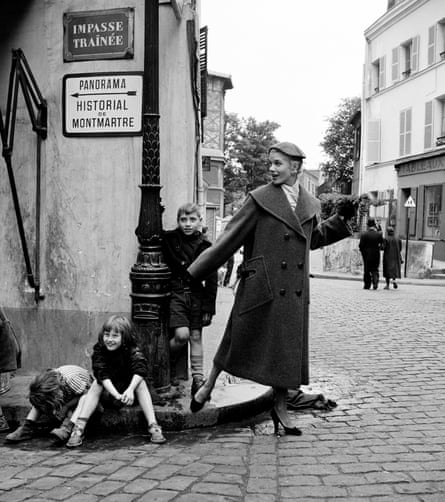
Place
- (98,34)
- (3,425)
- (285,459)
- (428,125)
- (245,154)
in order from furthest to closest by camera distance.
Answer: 1. (245,154)
2. (428,125)
3. (98,34)
4. (3,425)
5. (285,459)

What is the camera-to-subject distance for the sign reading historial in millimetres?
5602

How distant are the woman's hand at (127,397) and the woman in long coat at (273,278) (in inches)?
25.4

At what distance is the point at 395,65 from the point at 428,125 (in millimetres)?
4500

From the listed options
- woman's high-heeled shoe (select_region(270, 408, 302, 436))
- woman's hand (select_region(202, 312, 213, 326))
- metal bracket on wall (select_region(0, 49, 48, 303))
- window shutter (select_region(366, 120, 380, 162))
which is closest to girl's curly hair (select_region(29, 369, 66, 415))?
woman's hand (select_region(202, 312, 213, 326))

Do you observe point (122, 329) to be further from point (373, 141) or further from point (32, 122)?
point (373, 141)

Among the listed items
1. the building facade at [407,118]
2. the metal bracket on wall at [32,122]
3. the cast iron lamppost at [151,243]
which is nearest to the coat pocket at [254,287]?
the cast iron lamppost at [151,243]

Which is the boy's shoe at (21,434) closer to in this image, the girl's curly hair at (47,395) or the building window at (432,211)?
the girl's curly hair at (47,395)

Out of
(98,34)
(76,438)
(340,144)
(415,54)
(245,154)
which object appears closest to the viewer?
(76,438)

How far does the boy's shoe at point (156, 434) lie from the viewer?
4.55m

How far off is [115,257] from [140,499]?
2.62 metres

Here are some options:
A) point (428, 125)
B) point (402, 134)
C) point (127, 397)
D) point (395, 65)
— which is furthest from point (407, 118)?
point (127, 397)

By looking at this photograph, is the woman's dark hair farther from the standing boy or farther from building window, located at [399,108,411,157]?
building window, located at [399,108,411,157]

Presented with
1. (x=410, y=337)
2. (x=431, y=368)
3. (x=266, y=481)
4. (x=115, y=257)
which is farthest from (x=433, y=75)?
(x=266, y=481)

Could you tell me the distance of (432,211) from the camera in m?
26.7
